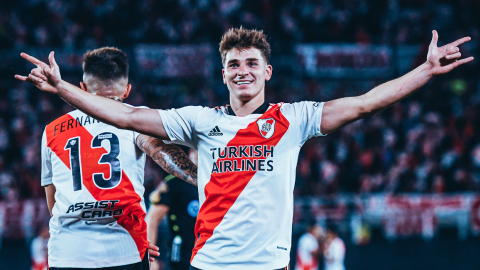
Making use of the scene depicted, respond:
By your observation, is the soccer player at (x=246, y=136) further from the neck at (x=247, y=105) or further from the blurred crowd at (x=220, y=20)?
the blurred crowd at (x=220, y=20)

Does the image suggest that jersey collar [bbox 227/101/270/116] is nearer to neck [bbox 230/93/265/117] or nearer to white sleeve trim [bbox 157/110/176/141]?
neck [bbox 230/93/265/117]

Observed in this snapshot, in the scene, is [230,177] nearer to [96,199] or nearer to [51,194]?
[96,199]

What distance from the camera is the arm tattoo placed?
3611 mm

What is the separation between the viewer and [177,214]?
16.7 feet

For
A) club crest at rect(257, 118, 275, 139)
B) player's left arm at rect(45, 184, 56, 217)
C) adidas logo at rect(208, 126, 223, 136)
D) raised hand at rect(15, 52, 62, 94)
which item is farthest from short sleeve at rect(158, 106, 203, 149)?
player's left arm at rect(45, 184, 56, 217)

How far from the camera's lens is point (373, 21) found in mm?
19406

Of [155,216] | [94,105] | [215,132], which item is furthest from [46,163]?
[155,216]

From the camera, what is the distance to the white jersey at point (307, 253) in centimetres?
930

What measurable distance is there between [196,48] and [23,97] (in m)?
5.84

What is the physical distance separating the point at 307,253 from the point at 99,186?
6.50 m

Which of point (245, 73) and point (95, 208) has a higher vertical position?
point (245, 73)

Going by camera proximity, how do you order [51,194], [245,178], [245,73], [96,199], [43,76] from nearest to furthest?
[43,76] → [245,178] → [245,73] → [96,199] → [51,194]

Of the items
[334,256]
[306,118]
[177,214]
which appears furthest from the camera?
[334,256]

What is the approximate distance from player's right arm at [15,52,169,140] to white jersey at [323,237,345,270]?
6.73 m
